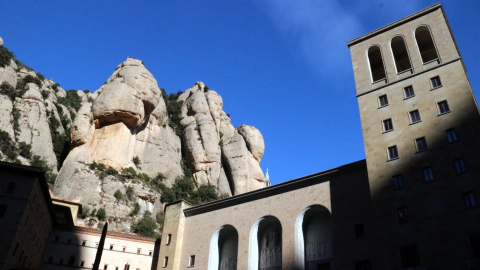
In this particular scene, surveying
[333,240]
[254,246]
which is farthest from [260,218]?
[333,240]

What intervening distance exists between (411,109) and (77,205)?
34.6 meters

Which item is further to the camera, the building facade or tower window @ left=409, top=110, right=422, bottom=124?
tower window @ left=409, top=110, right=422, bottom=124

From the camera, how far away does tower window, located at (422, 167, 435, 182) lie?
22.2m

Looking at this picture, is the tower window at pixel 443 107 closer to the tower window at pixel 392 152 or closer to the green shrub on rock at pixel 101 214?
the tower window at pixel 392 152

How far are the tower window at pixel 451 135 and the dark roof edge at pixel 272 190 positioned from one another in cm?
523

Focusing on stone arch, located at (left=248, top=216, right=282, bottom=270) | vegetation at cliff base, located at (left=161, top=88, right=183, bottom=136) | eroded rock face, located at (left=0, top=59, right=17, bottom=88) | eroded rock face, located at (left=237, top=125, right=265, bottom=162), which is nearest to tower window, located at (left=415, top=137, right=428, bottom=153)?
stone arch, located at (left=248, top=216, right=282, bottom=270)

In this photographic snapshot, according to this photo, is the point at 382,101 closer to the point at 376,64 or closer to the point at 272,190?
the point at 376,64

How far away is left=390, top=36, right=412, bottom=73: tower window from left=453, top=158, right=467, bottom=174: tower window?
10.3 metres

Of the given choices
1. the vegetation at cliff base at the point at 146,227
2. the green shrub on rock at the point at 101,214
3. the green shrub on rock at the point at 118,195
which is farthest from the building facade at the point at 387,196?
the green shrub on rock at the point at 118,195

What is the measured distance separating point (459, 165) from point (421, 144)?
261 centimetres

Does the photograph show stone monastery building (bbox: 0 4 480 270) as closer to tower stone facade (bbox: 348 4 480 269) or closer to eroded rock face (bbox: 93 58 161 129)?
tower stone facade (bbox: 348 4 480 269)

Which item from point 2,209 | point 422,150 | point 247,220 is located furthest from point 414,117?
point 2,209

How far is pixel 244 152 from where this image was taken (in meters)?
71.6

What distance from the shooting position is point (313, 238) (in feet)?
90.4
